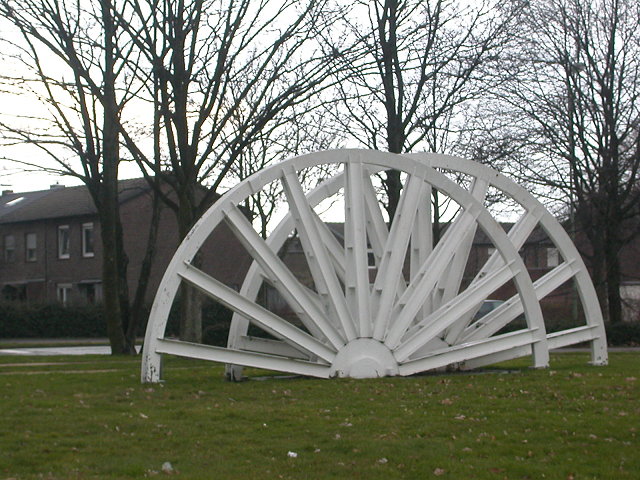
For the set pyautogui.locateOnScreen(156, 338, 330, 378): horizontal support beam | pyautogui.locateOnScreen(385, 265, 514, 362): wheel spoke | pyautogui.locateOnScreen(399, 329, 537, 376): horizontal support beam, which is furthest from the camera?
pyautogui.locateOnScreen(399, 329, 537, 376): horizontal support beam

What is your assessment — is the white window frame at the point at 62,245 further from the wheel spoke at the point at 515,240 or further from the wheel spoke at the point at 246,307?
the wheel spoke at the point at 246,307

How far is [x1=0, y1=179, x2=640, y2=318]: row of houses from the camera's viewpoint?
52000 mm

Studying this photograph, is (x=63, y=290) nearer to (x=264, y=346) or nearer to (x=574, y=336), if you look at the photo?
(x=264, y=346)

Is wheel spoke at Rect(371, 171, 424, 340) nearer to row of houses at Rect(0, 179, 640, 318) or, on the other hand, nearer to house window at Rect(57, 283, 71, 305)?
row of houses at Rect(0, 179, 640, 318)

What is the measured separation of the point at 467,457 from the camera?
8.38 m

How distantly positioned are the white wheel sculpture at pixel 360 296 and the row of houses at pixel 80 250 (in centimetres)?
3329

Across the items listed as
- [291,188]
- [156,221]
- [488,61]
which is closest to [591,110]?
[488,61]

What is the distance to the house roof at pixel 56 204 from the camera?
5175 cm

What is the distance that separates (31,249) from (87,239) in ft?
12.9

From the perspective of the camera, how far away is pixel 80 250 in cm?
5266

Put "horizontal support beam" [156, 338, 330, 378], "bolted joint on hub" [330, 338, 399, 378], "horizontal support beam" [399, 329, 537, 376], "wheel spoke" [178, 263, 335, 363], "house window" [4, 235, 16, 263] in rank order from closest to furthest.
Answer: "horizontal support beam" [156, 338, 330, 378]
"wheel spoke" [178, 263, 335, 363]
"bolted joint on hub" [330, 338, 399, 378]
"horizontal support beam" [399, 329, 537, 376]
"house window" [4, 235, 16, 263]

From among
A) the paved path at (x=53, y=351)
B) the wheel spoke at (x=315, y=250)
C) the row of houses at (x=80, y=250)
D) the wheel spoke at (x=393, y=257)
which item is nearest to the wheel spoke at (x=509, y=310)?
the wheel spoke at (x=393, y=257)

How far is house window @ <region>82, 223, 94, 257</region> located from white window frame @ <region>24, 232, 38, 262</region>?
3341 millimetres

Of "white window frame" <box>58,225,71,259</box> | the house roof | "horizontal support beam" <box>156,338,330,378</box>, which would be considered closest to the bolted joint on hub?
"horizontal support beam" <box>156,338,330,378</box>
